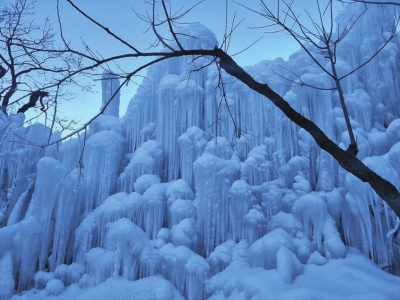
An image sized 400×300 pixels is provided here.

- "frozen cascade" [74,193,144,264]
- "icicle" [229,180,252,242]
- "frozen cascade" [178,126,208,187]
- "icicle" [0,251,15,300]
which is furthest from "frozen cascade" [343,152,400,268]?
"icicle" [0,251,15,300]

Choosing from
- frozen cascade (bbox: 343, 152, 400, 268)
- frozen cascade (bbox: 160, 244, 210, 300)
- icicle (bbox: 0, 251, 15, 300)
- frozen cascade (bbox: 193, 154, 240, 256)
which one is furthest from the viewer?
frozen cascade (bbox: 193, 154, 240, 256)

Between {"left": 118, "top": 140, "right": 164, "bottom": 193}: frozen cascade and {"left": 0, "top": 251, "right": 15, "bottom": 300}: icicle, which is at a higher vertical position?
{"left": 118, "top": 140, "right": 164, "bottom": 193}: frozen cascade

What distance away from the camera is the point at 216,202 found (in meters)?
5.34

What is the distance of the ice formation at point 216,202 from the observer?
446 cm

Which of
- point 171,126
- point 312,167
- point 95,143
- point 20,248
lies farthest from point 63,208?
point 312,167

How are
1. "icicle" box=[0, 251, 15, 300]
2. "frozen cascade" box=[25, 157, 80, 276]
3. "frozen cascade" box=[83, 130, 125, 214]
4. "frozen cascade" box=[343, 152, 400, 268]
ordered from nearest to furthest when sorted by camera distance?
"frozen cascade" box=[343, 152, 400, 268], "icicle" box=[0, 251, 15, 300], "frozen cascade" box=[25, 157, 80, 276], "frozen cascade" box=[83, 130, 125, 214]

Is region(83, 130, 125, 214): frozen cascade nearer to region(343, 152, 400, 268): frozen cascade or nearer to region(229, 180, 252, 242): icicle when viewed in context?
region(229, 180, 252, 242): icicle

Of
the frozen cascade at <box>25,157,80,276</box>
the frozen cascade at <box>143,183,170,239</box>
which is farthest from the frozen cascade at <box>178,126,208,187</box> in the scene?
the frozen cascade at <box>25,157,80,276</box>

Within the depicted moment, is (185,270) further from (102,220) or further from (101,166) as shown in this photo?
(101,166)

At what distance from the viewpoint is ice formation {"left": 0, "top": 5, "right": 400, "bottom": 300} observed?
175 inches

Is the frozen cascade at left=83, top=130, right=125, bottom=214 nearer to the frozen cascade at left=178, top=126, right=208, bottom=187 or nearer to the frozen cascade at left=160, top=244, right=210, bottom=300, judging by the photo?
the frozen cascade at left=178, top=126, right=208, bottom=187

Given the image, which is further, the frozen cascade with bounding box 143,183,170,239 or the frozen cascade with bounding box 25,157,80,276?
the frozen cascade with bounding box 25,157,80,276

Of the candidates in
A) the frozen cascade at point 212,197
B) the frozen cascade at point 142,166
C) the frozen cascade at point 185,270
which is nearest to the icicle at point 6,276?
the frozen cascade at point 142,166

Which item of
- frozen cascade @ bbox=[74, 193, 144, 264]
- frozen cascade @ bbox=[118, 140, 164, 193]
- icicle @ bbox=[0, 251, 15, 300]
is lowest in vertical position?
icicle @ bbox=[0, 251, 15, 300]
